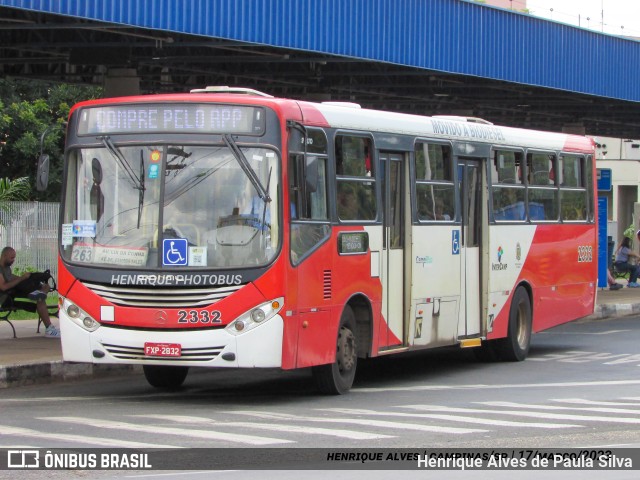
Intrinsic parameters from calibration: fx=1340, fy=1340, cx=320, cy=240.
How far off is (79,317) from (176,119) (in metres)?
2.15

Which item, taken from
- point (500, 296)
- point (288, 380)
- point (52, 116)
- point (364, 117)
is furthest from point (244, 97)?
point (52, 116)

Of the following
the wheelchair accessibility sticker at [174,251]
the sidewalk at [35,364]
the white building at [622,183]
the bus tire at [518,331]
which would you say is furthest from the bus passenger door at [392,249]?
the white building at [622,183]

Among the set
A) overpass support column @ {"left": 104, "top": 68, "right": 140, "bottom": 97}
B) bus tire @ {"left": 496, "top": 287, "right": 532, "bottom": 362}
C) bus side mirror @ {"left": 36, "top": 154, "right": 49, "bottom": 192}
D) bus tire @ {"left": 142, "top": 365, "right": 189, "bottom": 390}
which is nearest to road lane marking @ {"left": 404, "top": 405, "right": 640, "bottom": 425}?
bus tire @ {"left": 142, "top": 365, "right": 189, "bottom": 390}

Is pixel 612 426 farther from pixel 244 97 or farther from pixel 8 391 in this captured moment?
pixel 8 391

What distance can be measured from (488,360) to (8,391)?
6622 mm

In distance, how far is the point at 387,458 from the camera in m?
9.64

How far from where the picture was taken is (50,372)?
15.6m

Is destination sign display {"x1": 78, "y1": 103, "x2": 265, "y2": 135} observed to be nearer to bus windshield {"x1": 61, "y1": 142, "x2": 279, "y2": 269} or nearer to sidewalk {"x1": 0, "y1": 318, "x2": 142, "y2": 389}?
bus windshield {"x1": 61, "y1": 142, "x2": 279, "y2": 269}

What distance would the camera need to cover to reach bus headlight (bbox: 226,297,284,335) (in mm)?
12523

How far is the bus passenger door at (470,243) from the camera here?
1642cm

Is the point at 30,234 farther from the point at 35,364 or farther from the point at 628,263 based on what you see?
the point at 35,364

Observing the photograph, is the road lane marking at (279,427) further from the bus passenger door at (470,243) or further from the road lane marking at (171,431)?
the bus passenger door at (470,243)

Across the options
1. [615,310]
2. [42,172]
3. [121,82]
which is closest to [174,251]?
[42,172]

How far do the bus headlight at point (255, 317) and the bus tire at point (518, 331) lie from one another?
585 cm
